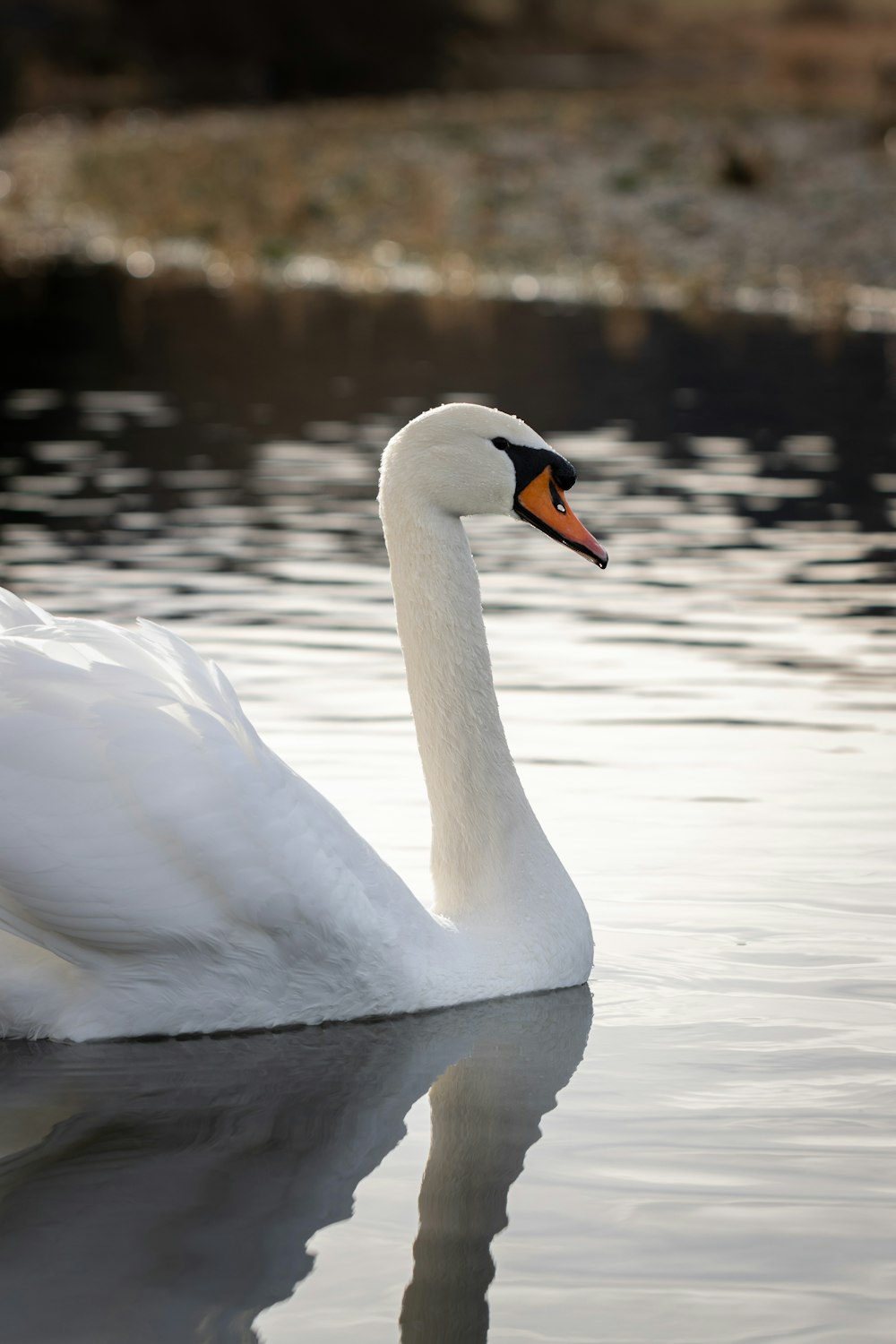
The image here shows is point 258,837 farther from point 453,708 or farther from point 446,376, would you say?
point 446,376

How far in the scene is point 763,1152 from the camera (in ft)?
17.9

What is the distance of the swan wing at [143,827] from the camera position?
5789mm

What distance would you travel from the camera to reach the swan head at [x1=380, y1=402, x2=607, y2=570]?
6.68 metres

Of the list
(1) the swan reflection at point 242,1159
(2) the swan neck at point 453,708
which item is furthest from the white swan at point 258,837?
(1) the swan reflection at point 242,1159

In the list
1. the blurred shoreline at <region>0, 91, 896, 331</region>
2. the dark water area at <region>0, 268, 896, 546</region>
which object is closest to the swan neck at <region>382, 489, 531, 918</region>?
the dark water area at <region>0, 268, 896, 546</region>

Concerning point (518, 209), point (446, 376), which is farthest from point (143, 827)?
point (518, 209)

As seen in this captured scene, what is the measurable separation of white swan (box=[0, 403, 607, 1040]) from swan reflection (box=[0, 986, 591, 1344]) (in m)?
0.14

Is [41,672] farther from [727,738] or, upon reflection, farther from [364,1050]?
[727,738]

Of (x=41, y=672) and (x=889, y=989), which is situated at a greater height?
(x=41, y=672)

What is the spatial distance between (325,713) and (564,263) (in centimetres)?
3048

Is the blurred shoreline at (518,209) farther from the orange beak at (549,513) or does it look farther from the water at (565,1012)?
the orange beak at (549,513)

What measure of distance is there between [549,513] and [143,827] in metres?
1.54

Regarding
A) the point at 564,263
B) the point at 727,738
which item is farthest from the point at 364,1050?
the point at 564,263

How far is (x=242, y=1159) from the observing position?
542cm
